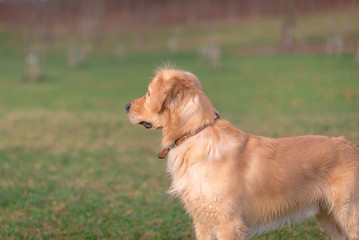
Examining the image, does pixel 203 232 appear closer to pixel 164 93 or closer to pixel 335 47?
pixel 164 93

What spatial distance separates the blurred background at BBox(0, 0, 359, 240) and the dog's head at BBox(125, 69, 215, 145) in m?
0.78

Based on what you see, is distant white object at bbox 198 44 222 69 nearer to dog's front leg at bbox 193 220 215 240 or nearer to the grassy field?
the grassy field

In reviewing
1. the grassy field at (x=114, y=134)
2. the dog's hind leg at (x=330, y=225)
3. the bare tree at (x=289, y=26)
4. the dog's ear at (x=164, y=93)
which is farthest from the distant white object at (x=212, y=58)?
the dog's ear at (x=164, y=93)

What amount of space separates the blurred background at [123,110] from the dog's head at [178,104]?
78 centimetres

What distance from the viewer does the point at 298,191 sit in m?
4.28

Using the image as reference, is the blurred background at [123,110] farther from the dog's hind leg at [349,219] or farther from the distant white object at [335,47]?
the dog's hind leg at [349,219]

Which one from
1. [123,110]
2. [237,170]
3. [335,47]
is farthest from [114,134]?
[335,47]

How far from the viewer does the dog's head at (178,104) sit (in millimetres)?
4141

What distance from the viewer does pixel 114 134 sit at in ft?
43.1

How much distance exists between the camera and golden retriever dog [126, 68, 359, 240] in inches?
160

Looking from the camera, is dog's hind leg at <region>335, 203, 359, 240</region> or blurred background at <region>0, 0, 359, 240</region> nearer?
dog's hind leg at <region>335, 203, 359, 240</region>

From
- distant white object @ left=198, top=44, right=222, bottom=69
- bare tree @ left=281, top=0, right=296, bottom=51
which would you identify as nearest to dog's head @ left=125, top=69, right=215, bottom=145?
distant white object @ left=198, top=44, right=222, bottom=69

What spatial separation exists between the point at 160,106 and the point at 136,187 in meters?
4.26

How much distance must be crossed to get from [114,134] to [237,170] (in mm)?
9373
